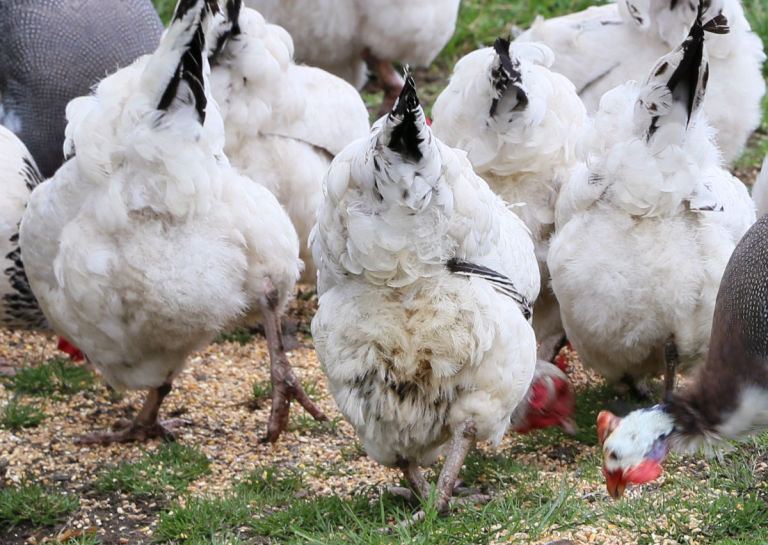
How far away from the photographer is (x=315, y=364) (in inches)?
228

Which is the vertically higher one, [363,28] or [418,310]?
[363,28]

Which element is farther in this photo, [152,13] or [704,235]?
[152,13]

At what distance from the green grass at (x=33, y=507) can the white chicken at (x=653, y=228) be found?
7.03 feet

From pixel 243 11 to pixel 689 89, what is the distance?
211 centimetres

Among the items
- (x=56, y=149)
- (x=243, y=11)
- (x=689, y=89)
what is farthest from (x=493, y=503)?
(x=56, y=149)

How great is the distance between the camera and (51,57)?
20.0 feet

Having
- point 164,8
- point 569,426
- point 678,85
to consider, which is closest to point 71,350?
point 569,426

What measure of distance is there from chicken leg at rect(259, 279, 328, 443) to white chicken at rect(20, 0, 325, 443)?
10 centimetres

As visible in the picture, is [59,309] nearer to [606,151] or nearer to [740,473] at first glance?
[606,151]

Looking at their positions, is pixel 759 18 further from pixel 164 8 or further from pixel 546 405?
pixel 546 405

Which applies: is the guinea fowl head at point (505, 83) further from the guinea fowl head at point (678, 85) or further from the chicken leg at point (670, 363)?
the chicken leg at point (670, 363)

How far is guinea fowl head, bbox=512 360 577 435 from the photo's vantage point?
4.55 metres

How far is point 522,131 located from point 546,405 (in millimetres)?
1200

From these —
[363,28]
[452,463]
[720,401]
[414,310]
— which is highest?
[363,28]
